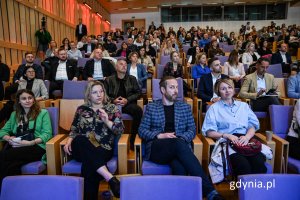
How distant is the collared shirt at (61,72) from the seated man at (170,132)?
104 inches

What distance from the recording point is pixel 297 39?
822cm

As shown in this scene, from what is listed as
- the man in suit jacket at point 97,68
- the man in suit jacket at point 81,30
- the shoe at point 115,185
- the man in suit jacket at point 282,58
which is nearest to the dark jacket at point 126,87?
the man in suit jacket at point 97,68

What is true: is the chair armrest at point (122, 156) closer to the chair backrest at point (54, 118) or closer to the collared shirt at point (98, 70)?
the chair backrest at point (54, 118)

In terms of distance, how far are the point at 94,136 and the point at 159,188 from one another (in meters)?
1.16

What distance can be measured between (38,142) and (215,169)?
4.52ft

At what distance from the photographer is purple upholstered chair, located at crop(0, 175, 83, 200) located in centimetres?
111

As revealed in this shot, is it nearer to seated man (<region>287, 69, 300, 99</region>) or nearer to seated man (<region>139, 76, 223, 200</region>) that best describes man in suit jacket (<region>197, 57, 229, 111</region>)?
seated man (<region>287, 69, 300, 99</region>)

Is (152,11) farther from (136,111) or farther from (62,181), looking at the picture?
(62,181)

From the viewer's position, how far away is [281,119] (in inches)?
95.2

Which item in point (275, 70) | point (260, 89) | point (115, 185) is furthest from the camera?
point (275, 70)

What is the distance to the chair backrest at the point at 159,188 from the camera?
109 cm

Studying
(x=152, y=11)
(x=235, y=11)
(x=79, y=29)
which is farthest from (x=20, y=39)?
(x=235, y=11)

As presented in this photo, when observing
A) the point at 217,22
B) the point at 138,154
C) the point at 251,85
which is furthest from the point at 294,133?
the point at 217,22

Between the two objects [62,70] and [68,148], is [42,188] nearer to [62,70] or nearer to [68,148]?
[68,148]
